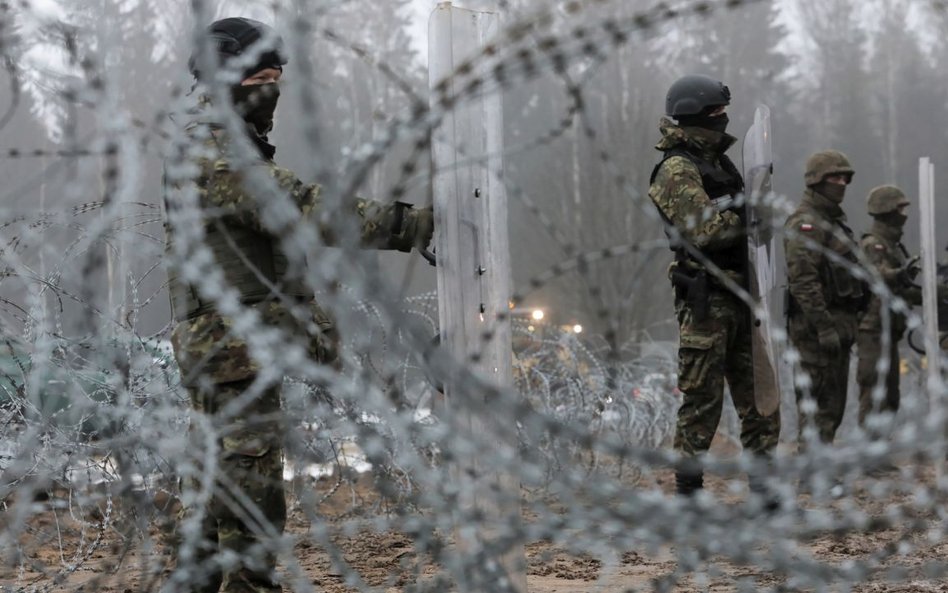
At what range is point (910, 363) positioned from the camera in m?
10.7

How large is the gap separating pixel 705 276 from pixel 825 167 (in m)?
2.69

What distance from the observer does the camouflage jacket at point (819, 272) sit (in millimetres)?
7160

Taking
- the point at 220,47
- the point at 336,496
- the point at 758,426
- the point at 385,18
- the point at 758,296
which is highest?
the point at 385,18

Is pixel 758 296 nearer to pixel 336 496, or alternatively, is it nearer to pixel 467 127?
pixel 467 127

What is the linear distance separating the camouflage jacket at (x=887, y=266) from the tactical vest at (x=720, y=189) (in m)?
3.61

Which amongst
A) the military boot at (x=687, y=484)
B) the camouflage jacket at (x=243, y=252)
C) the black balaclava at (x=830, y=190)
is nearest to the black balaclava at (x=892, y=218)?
the black balaclava at (x=830, y=190)

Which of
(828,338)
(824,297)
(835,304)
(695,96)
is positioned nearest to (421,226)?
(695,96)

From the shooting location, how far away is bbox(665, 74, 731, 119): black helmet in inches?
208

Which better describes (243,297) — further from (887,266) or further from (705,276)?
(887,266)

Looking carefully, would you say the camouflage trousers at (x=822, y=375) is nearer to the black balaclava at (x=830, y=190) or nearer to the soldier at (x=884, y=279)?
the black balaclava at (x=830, y=190)

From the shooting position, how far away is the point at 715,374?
16.9 ft

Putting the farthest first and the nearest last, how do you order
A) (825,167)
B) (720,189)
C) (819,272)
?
(819,272), (825,167), (720,189)

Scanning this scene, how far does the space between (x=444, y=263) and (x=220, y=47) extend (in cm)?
84

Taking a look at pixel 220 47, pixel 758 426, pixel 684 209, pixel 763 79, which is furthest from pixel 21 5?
pixel 763 79
